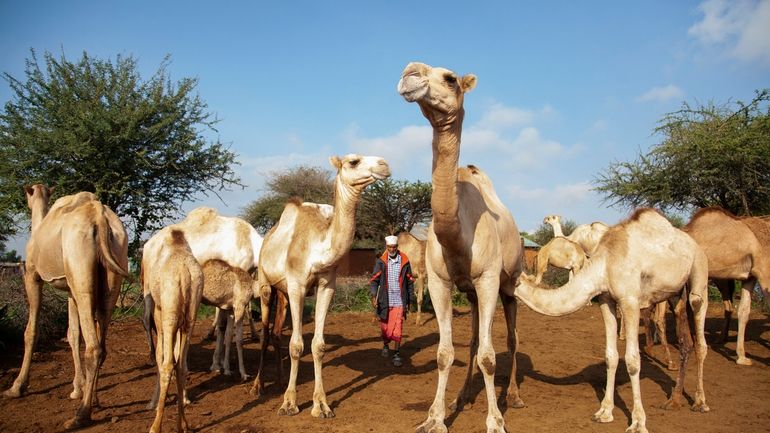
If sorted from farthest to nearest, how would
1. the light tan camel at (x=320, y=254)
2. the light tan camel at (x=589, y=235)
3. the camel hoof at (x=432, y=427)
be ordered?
1. the light tan camel at (x=589, y=235)
2. the light tan camel at (x=320, y=254)
3. the camel hoof at (x=432, y=427)

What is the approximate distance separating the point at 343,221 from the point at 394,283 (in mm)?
4242

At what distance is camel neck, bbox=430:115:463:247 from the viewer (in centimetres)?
468

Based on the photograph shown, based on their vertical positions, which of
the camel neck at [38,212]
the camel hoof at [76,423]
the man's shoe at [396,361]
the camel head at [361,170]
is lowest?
the man's shoe at [396,361]

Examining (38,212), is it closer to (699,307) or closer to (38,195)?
(38,195)

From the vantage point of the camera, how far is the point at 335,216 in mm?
6895

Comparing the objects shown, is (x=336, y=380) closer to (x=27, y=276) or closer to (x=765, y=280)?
(x=27, y=276)

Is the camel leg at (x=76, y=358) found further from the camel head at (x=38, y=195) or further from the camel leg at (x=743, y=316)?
Answer: the camel leg at (x=743, y=316)

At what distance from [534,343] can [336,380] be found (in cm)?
564

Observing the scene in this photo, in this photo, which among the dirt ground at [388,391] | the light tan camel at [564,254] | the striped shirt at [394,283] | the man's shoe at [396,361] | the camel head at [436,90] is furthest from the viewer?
the light tan camel at [564,254]

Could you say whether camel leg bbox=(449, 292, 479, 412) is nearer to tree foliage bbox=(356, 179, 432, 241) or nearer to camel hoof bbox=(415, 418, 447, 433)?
camel hoof bbox=(415, 418, 447, 433)

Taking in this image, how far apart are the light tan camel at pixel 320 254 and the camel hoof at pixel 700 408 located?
4.65 meters

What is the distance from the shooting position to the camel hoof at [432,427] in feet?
18.2

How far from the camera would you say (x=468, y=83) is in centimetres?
468

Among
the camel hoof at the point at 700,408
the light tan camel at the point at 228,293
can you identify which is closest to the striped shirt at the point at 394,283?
the light tan camel at the point at 228,293
